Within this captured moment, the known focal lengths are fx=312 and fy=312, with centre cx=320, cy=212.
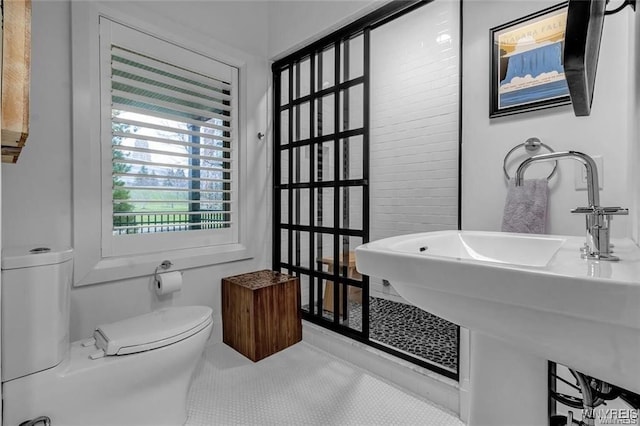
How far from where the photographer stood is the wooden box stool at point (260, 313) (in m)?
1.91

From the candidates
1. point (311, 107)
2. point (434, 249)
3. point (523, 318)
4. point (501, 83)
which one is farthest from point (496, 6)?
point (523, 318)

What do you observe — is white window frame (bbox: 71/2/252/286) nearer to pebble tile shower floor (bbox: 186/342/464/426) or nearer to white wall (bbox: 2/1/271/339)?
white wall (bbox: 2/1/271/339)

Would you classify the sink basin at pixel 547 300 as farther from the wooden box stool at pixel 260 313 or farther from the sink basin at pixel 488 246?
the wooden box stool at pixel 260 313

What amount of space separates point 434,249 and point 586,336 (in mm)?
614

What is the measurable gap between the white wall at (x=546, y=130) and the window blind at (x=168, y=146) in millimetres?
1563

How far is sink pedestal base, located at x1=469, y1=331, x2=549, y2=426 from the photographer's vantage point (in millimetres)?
766

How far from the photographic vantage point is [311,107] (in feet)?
7.20

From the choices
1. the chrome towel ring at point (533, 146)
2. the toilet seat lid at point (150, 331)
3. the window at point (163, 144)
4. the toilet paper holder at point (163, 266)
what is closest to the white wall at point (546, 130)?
the chrome towel ring at point (533, 146)

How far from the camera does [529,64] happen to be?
1.22 m

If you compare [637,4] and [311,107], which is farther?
[311,107]

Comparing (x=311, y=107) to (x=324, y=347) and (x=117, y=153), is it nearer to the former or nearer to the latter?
(x=117, y=153)

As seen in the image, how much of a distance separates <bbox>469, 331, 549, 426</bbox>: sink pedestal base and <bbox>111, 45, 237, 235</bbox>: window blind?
1.78 metres

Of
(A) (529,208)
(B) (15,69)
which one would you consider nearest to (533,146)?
(A) (529,208)

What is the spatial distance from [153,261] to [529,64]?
2.11 meters
